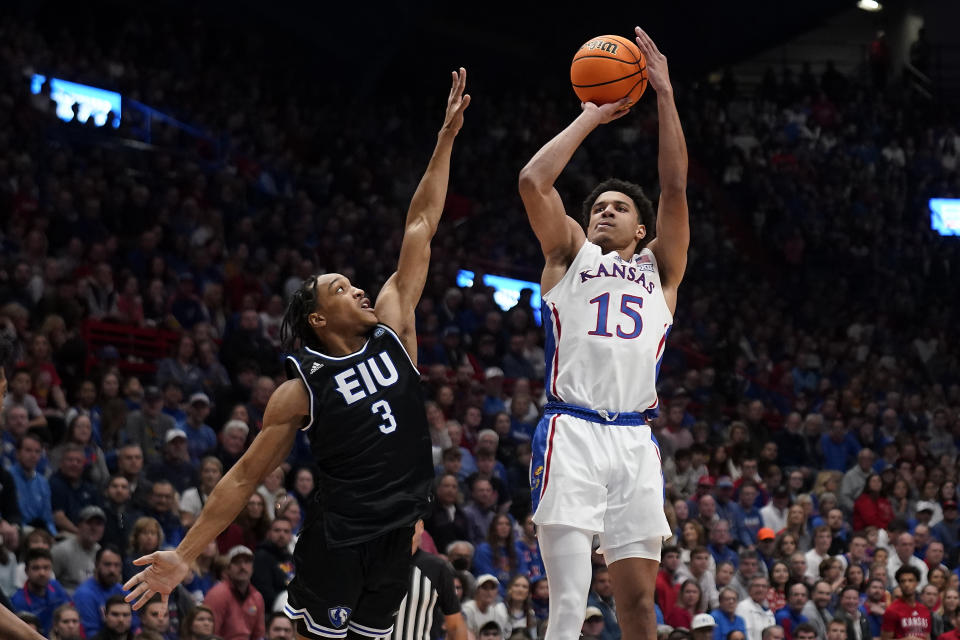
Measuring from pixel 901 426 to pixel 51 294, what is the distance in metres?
10.8

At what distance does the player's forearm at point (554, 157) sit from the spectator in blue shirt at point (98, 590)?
4657mm

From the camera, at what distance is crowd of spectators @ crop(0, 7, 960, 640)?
9953mm

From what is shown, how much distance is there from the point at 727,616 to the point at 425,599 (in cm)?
459

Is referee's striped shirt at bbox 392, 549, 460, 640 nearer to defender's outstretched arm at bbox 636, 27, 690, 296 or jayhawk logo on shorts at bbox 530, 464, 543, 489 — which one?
jayhawk logo on shorts at bbox 530, 464, 543, 489

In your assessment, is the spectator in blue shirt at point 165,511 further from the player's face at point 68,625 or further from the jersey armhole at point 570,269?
the jersey armhole at point 570,269

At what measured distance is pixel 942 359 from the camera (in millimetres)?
20125

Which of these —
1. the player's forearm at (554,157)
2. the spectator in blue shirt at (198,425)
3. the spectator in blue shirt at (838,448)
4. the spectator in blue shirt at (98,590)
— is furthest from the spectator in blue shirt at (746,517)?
the player's forearm at (554,157)

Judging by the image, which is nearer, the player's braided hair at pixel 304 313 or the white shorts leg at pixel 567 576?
the white shorts leg at pixel 567 576

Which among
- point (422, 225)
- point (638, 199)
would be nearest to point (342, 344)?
point (422, 225)

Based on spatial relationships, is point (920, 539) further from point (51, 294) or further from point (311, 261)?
point (51, 294)

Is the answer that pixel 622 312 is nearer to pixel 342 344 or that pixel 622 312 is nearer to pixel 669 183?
pixel 669 183

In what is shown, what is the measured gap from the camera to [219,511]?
5.13 m

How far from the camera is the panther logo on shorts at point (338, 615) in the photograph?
520 cm

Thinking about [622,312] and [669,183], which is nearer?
[622,312]
